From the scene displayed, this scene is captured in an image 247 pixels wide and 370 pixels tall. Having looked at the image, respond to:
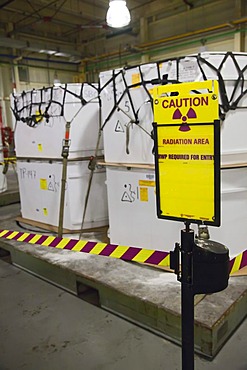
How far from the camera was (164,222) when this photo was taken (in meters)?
2.57

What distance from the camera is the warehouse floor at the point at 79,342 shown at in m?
1.80

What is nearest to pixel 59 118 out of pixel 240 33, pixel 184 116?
pixel 184 116

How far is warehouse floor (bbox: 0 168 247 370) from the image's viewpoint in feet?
5.92

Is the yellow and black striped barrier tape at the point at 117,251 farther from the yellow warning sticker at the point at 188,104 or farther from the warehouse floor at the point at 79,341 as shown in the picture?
the yellow warning sticker at the point at 188,104

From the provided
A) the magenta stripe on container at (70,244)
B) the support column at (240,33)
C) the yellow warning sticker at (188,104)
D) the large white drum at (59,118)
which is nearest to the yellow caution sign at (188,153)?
the yellow warning sticker at (188,104)

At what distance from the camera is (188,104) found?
1.03 meters

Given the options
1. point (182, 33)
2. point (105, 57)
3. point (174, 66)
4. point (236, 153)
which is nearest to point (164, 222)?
point (236, 153)

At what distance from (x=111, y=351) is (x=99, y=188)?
1.98 m

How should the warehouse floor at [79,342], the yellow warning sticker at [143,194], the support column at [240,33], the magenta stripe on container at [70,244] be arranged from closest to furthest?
1. the warehouse floor at [79,342]
2. the magenta stripe on container at [70,244]
3. the yellow warning sticker at [143,194]
4. the support column at [240,33]

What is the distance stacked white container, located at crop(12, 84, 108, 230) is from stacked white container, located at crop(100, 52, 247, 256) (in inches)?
26.0

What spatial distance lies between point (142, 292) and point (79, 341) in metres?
0.53

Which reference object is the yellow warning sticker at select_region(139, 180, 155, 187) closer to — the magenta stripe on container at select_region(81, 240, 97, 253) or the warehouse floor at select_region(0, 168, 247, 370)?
the magenta stripe on container at select_region(81, 240, 97, 253)

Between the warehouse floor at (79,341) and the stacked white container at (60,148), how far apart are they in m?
1.23

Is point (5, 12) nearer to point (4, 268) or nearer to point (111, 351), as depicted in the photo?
point (4, 268)
